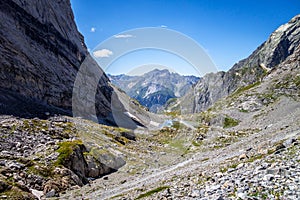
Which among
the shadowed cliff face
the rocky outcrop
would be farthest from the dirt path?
the shadowed cliff face

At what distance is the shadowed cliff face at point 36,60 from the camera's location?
261 ft

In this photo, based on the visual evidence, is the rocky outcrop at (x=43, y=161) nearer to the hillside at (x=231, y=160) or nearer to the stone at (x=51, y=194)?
the stone at (x=51, y=194)

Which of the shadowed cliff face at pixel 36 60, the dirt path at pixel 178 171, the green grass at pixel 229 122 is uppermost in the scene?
the shadowed cliff face at pixel 36 60

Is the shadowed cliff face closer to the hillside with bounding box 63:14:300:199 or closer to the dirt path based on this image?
the hillside with bounding box 63:14:300:199

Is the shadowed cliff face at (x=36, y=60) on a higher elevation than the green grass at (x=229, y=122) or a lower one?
higher

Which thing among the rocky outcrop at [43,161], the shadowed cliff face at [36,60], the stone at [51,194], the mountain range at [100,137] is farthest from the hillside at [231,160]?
the shadowed cliff face at [36,60]

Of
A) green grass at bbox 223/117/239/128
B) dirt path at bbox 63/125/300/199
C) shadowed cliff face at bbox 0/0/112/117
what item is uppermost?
shadowed cliff face at bbox 0/0/112/117

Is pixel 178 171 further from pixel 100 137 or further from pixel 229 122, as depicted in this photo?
pixel 229 122

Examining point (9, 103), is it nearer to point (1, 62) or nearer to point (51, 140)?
point (1, 62)

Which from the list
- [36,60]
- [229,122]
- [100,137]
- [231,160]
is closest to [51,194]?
[231,160]

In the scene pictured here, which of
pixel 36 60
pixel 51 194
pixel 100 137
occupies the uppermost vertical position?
pixel 36 60

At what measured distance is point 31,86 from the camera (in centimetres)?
8969

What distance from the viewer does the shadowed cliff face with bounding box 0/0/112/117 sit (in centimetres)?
7969

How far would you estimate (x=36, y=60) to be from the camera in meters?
98.8
